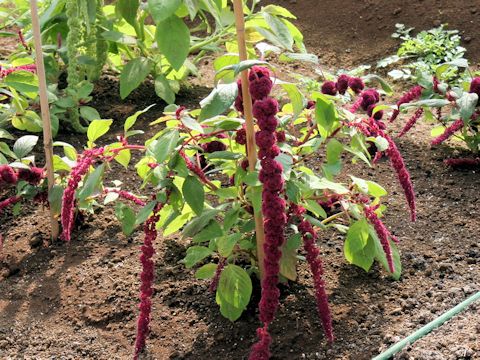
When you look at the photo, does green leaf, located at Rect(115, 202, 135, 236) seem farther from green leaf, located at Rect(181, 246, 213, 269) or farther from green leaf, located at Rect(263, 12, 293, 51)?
green leaf, located at Rect(263, 12, 293, 51)

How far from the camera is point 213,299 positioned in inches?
96.0

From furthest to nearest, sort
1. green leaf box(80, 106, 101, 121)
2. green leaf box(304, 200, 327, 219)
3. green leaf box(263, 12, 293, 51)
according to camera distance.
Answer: green leaf box(80, 106, 101, 121) → green leaf box(304, 200, 327, 219) → green leaf box(263, 12, 293, 51)

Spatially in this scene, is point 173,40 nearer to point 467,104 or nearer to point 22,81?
point 22,81

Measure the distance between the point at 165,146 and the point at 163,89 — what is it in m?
1.53

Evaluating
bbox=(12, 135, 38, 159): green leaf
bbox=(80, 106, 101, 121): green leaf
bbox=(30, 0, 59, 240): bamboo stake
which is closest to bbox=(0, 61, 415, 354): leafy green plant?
bbox=(30, 0, 59, 240): bamboo stake

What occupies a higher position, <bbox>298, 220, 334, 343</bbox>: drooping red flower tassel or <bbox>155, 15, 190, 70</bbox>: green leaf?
<bbox>155, 15, 190, 70</bbox>: green leaf

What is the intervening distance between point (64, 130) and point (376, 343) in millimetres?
1906

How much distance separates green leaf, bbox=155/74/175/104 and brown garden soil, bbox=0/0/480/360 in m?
0.44

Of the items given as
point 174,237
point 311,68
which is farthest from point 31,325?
point 311,68

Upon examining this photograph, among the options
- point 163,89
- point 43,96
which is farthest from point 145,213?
point 163,89

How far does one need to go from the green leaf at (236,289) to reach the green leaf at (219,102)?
0.51 meters

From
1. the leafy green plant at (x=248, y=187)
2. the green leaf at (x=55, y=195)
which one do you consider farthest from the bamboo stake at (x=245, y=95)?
the green leaf at (x=55, y=195)

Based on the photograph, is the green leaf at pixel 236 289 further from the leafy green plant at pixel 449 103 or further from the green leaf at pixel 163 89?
the green leaf at pixel 163 89

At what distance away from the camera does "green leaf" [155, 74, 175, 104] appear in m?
3.42
